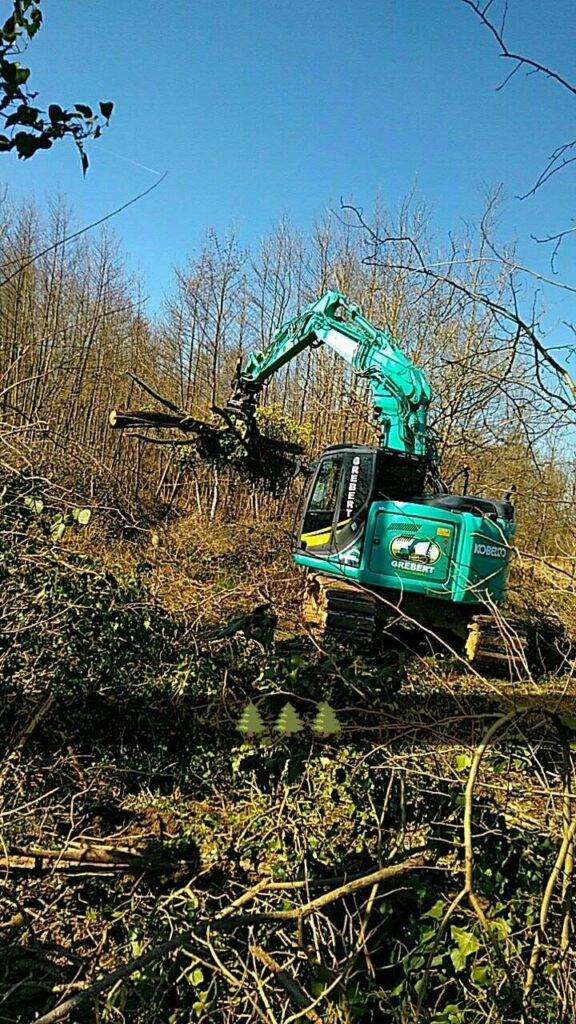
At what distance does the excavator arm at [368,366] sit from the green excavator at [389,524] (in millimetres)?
15

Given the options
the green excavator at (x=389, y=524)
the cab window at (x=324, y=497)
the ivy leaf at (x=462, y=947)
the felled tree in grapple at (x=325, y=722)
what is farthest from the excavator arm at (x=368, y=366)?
the ivy leaf at (x=462, y=947)

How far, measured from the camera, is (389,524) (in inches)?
263

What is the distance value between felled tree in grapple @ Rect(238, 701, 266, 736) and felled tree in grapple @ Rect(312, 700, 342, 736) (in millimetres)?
286

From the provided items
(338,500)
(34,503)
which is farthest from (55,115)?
(338,500)

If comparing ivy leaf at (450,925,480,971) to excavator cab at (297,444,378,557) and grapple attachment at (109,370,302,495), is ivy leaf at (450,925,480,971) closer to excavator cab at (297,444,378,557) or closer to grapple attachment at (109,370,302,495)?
excavator cab at (297,444,378,557)

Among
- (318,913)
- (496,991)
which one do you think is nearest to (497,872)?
(496,991)

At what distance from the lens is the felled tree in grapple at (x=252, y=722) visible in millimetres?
3238

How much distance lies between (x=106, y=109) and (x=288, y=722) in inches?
98.9

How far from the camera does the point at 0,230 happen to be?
200 centimetres

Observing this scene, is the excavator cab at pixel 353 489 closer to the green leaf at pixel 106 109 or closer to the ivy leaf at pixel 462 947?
the ivy leaf at pixel 462 947

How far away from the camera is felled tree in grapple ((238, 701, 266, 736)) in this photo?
3.24 meters

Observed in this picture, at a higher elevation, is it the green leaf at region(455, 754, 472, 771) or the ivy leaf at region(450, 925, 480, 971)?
the green leaf at region(455, 754, 472, 771)

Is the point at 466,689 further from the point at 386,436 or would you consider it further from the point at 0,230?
the point at 386,436

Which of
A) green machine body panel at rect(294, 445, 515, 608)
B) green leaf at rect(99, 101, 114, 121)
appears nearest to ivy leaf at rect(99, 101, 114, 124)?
green leaf at rect(99, 101, 114, 121)
